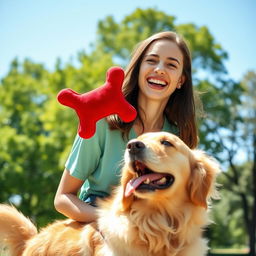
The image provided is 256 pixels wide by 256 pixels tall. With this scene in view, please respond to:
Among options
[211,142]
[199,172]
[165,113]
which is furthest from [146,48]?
[211,142]

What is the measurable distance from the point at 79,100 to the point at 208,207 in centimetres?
138

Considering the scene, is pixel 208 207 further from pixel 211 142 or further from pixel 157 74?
pixel 211 142

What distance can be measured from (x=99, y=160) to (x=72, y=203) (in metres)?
0.54

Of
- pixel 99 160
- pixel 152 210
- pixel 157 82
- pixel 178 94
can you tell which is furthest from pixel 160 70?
pixel 152 210

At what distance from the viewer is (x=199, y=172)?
10.7ft

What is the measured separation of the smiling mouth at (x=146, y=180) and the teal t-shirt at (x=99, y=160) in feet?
1.54

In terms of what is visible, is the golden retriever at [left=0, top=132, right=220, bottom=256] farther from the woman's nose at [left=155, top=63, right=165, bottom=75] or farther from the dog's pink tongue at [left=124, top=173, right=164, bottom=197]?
the woman's nose at [left=155, top=63, right=165, bottom=75]

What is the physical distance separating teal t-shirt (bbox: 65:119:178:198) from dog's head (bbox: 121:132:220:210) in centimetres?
49

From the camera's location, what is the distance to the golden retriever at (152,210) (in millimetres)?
3031

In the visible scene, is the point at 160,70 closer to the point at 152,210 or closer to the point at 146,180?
the point at 146,180

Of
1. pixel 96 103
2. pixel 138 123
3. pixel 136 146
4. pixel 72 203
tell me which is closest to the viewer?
pixel 136 146

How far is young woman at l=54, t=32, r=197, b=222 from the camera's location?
3.61m

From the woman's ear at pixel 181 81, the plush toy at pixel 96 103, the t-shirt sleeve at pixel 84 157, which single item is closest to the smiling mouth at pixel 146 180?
the plush toy at pixel 96 103

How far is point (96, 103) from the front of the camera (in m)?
3.22
